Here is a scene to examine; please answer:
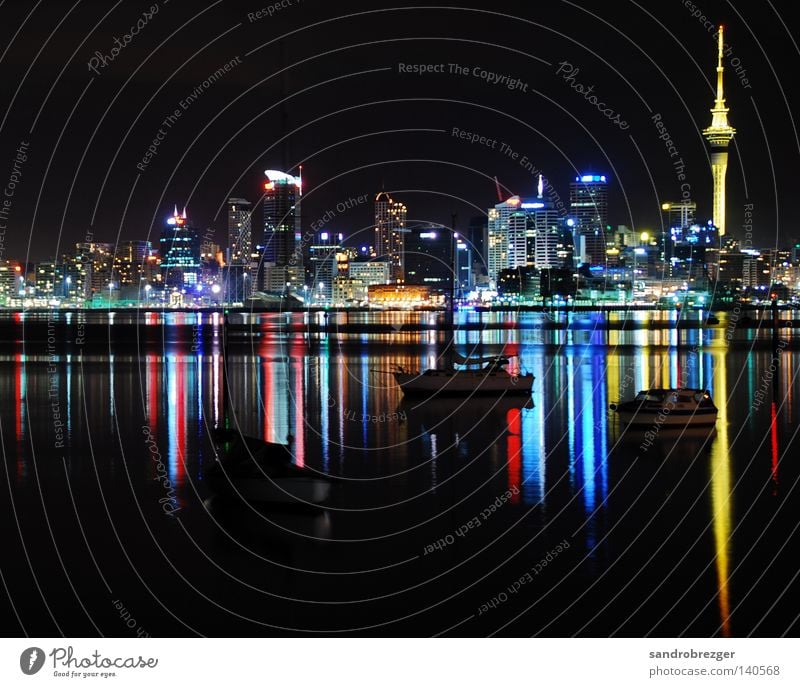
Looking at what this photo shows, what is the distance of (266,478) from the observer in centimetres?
1620

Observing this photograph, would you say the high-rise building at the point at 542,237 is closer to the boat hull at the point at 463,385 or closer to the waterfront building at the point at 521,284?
the waterfront building at the point at 521,284

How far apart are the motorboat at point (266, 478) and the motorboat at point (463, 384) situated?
54.8 feet

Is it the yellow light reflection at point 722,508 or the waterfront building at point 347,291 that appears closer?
the yellow light reflection at point 722,508

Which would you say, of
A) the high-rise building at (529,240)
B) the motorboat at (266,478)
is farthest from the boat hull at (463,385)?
the high-rise building at (529,240)

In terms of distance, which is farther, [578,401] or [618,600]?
[578,401]

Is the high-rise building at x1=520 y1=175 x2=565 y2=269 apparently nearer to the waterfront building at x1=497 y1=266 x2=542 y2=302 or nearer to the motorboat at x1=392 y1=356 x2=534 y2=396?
the waterfront building at x1=497 y1=266 x2=542 y2=302

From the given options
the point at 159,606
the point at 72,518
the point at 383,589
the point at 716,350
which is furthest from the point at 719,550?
the point at 716,350

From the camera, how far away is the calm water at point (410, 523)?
11.7 meters

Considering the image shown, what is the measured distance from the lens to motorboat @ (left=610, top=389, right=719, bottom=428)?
25594 millimetres

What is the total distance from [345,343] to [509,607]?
185ft

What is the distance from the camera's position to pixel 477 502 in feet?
56.6

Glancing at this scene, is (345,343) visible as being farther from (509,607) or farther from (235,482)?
(509,607)

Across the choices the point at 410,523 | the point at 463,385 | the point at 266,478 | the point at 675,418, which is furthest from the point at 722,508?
the point at 463,385

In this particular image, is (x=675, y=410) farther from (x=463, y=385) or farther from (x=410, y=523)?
(x=410, y=523)
